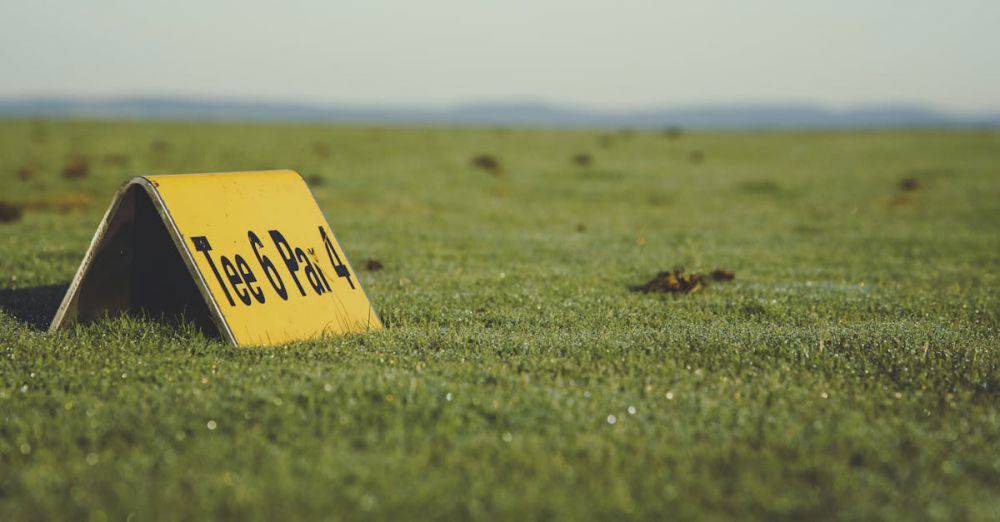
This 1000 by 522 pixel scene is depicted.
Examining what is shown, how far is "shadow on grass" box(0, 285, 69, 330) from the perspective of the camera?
809 cm

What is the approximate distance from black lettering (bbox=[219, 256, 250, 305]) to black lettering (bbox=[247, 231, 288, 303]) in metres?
0.29

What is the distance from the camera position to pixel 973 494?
176 inches

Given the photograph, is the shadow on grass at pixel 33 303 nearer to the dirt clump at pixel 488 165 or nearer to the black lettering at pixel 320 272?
the black lettering at pixel 320 272

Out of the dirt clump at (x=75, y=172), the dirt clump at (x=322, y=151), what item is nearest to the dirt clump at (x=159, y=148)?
the dirt clump at (x=322, y=151)

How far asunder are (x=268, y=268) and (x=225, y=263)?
17.2 inches

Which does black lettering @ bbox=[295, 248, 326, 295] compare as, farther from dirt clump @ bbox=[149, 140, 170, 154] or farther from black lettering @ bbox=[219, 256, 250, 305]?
dirt clump @ bbox=[149, 140, 170, 154]

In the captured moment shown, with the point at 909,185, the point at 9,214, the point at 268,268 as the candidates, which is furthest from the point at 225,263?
the point at 909,185

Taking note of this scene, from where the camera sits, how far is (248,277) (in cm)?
Answer: 703

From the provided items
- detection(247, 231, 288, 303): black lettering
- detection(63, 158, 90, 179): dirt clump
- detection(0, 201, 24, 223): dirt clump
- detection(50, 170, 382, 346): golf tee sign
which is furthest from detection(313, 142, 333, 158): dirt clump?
detection(247, 231, 288, 303): black lettering

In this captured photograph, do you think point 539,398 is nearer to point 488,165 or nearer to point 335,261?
point 335,261

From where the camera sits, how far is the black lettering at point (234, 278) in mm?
6891

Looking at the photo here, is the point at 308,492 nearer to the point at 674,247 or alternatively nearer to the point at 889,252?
the point at 674,247

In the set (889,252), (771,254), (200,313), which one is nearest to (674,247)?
(771,254)

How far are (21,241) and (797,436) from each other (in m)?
12.8
